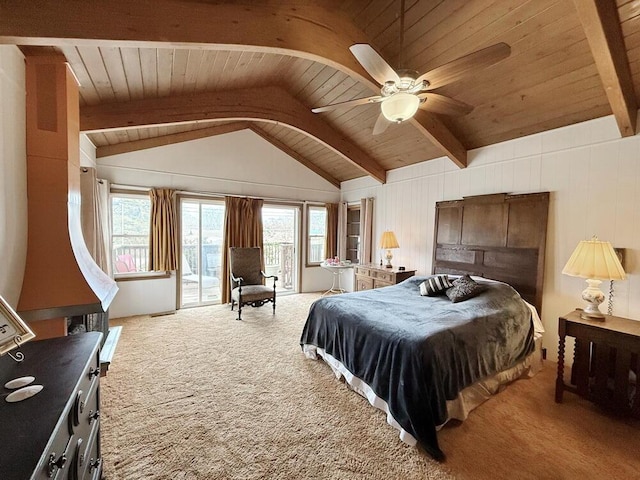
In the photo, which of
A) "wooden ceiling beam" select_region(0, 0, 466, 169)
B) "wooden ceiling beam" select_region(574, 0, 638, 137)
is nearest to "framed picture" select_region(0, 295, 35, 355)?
"wooden ceiling beam" select_region(0, 0, 466, 169)

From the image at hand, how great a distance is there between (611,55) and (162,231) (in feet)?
18.0

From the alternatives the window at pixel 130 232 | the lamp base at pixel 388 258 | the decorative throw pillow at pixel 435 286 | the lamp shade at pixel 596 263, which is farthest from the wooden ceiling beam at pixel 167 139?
the lamp shade at pixel 596 263

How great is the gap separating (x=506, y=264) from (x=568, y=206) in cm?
90

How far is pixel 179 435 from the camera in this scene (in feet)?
6.48

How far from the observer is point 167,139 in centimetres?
462

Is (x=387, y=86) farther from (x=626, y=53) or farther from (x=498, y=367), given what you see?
(x=498, y=367)

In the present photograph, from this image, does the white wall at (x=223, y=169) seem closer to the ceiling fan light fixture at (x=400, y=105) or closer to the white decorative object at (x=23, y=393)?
the ceiling fan light fixture at (x=400, y=105)

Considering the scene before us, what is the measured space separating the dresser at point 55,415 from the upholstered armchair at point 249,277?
2.96 m

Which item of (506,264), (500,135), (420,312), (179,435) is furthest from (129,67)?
(506,264)

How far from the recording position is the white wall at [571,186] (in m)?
2.70

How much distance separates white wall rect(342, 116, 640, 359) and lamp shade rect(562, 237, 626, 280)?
2.08 feet

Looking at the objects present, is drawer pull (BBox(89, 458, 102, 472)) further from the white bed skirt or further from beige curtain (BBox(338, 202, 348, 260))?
beige curtain (BBox(338, 202, 348, 260))

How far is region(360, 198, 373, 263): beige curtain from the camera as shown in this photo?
Answer: 5.71m

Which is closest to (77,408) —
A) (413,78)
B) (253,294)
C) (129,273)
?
(413,78)
